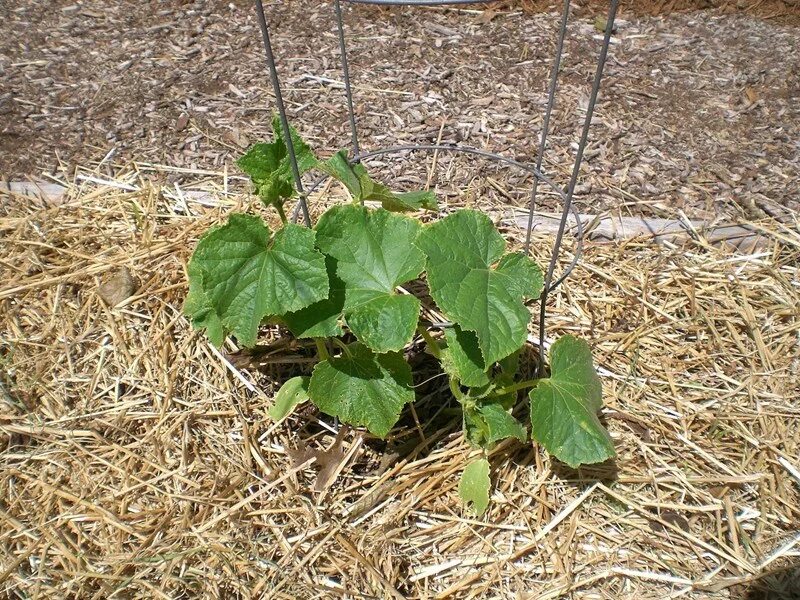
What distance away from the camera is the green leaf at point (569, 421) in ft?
5.80

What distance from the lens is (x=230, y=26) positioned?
380 cm

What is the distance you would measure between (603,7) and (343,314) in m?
3.14

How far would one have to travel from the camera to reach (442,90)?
344 cm

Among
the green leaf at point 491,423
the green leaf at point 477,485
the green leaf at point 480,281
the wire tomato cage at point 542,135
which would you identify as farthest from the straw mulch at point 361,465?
the green leaf at point 480,281

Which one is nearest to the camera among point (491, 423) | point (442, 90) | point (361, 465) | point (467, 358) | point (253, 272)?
point (253, 272)

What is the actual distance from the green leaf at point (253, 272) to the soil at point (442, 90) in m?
1.52

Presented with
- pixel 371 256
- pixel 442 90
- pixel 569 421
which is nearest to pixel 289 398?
pixel 371 256

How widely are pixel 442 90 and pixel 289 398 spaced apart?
205 cm

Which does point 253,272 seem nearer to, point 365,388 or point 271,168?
point 271,168

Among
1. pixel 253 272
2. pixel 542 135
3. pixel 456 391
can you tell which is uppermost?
pixel 542 135

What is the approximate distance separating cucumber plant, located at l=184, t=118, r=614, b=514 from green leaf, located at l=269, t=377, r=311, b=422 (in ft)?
0.65

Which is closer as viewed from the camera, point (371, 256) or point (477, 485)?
point (371, 256)

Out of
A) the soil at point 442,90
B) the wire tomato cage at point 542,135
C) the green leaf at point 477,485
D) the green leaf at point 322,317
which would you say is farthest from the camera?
the soil at point 442,90

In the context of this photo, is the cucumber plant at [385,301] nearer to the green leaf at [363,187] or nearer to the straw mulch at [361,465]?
the green leaf at [363,187]
